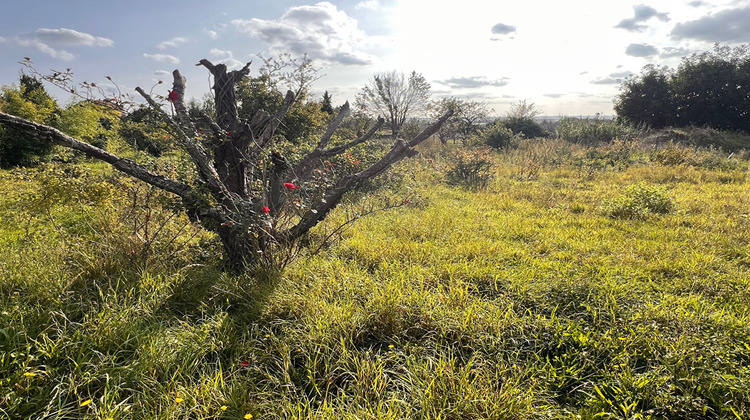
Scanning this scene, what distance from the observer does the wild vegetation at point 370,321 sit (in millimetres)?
1743

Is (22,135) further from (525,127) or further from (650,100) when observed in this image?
(650,100)

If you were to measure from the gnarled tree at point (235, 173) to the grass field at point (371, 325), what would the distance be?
0.40m

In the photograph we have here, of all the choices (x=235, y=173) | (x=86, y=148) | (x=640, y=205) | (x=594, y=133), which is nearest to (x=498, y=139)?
(x=594, y=133)

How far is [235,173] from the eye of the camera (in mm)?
3168

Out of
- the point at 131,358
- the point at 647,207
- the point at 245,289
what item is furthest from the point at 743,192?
the point at 131,358

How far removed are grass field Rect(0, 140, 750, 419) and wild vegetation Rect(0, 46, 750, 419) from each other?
2 centimetres

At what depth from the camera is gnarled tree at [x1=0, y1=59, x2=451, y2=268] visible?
101 inches

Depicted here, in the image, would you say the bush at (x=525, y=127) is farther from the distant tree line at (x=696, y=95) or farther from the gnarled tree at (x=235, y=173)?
the gnarled tree at (x=235, y=173)

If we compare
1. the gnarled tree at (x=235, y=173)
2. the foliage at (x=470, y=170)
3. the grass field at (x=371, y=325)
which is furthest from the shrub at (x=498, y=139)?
the gnarled tree at (x=235, y=173)

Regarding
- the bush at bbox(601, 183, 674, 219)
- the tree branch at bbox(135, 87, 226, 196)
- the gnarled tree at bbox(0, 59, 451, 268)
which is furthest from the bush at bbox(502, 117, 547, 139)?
the tree branch at bbox(135, 87, 226, 196)

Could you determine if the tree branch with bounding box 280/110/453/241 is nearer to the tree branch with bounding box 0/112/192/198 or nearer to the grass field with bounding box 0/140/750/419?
the grass field with bounding box 0/140/750/419

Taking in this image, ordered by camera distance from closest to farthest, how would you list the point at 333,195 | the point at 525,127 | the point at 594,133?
the point at 333,195
the point at 594,133
the point at 525,127

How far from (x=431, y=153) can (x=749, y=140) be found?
15.0 meters

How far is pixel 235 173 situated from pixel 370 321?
193 cm
